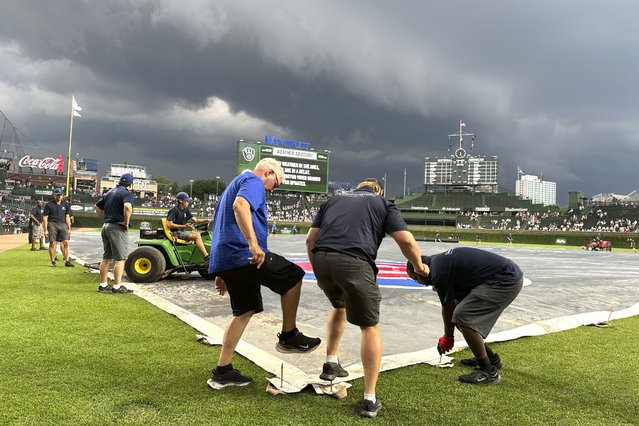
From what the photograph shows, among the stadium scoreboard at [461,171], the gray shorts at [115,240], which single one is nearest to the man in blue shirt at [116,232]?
the gray shorts at [115,240]

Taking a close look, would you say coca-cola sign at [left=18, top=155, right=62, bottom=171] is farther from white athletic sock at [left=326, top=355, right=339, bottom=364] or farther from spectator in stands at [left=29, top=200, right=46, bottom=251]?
white athletic sock at [left=326, top=355, right=339, bottom=364]

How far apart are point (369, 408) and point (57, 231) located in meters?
10.2

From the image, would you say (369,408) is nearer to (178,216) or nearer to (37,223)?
(178,216)

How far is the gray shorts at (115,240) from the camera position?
7.14 meters

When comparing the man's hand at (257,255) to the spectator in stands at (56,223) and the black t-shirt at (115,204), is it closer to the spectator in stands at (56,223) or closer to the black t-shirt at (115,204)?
the black t-shirt at (115,204)

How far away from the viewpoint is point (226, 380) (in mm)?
3387

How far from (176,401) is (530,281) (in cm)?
951

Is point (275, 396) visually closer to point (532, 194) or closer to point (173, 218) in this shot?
point (173, 218)

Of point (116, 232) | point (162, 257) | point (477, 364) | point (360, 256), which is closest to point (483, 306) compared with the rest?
point (477, 364)

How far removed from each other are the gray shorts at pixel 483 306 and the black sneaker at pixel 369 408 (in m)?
1.14

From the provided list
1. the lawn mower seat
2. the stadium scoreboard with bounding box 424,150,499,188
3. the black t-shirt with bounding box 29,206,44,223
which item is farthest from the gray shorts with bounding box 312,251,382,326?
the stadium scoreboard with bounding box 424,150,499,188

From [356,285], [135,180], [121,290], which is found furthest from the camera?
[135,180]

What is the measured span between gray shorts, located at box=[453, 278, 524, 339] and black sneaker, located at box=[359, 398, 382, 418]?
3.75ft

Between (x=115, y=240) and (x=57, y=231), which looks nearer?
(x=115, y=240)
